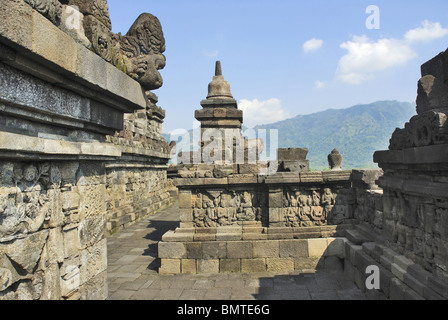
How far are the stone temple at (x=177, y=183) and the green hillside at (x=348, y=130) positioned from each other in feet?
325

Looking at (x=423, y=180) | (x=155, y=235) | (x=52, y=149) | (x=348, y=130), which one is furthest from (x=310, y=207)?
(x=348, y=130)

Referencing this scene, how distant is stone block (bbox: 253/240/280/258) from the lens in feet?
18.7

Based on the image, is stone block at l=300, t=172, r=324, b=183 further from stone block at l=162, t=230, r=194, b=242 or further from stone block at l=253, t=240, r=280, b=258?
stone block at l=162, t=230, r=194, b=242

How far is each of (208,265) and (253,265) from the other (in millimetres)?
834

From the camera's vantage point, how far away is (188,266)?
18.8 feet

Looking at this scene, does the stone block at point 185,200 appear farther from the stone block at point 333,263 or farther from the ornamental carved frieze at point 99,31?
the ornamental carved frieze at point 99,31

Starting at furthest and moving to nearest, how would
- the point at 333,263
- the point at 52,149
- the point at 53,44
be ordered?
the point at 333,263 → the point at 52,149 → the point at 53,44

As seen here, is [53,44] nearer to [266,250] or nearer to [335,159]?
[266,250]

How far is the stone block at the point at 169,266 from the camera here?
5699 mm

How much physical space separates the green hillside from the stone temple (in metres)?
99.1

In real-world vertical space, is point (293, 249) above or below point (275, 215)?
below

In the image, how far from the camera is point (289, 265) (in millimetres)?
5684

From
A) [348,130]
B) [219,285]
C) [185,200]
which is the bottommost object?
[219,285]

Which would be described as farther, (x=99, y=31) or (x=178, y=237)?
(x=178, y=237)
